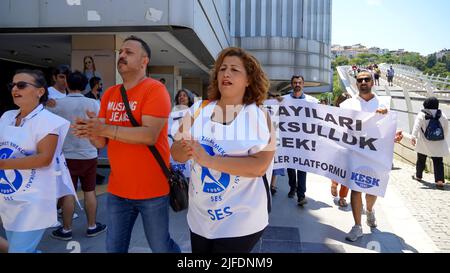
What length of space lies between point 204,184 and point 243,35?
39.9 meters

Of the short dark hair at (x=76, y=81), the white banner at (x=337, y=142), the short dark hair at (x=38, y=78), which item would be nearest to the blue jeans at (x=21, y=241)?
the short dark hair at (x=38, y=78)

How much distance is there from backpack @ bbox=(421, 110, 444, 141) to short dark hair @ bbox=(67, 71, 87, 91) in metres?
6.45

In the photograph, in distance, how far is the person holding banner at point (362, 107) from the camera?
14.3 ft

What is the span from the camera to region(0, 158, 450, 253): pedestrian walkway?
13.5 feet

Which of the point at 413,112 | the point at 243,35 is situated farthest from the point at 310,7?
the point at 413,112

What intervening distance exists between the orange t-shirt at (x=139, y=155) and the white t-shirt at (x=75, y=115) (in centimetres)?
201

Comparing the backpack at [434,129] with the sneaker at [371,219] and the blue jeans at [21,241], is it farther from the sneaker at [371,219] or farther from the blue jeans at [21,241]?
the blue jeans at [21,241]

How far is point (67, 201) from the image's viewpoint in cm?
410

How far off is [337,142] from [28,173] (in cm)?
354

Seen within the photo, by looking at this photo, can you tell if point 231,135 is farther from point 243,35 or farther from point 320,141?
point 243,35

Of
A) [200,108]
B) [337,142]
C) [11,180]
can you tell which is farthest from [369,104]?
[11,180]

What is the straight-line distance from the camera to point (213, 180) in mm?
2109

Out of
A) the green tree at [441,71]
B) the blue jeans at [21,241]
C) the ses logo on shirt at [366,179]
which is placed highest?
the green tree at [441,71]

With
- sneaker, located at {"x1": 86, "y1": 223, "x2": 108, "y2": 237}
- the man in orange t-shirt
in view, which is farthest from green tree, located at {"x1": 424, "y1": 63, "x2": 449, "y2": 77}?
the man in orange t-shirt
